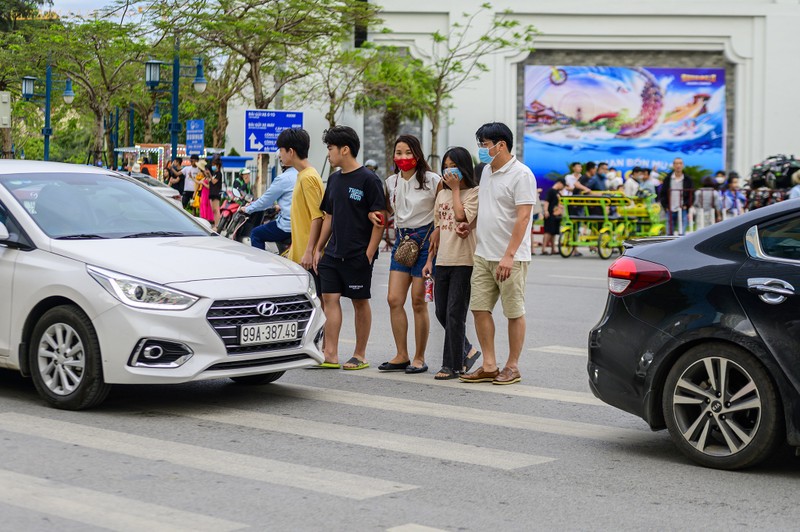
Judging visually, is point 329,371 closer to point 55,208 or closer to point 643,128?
point 55,208

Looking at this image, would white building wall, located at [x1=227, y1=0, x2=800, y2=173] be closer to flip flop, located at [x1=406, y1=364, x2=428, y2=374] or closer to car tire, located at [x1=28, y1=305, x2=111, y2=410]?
flip flop, located at [x1=406, y1=364, x2=428, y2=374]

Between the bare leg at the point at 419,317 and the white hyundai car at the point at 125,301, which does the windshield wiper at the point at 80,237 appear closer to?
the white hyundai car at the point at 125,301

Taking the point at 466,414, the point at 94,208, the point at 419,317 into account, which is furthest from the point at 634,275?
the point at 94,208

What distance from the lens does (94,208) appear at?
8336mm

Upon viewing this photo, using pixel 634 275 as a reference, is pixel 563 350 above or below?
below

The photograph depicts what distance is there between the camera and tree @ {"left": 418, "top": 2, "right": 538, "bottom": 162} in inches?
1628

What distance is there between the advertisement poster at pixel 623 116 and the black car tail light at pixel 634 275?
3887 cm

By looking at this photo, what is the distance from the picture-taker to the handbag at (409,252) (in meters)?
9.14

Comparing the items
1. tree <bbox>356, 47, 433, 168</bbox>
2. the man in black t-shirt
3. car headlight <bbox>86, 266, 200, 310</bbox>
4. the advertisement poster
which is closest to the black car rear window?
car headlight <bbox>86, 266, 200, 310</bbox>

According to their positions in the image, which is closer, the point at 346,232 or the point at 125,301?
the point at 125,301

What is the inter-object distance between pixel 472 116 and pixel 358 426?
38501mm

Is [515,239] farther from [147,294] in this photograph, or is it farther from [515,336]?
[147,294]

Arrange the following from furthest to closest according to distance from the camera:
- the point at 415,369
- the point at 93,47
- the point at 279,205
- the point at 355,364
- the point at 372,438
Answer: the point at 93,47 → the point at 279,205 → the point at 355,364 → the point at 415,369 → the point at 372,438

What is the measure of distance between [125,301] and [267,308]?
895 mm
